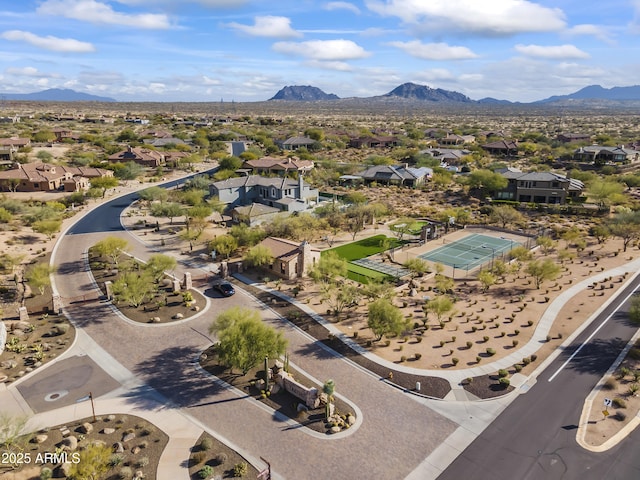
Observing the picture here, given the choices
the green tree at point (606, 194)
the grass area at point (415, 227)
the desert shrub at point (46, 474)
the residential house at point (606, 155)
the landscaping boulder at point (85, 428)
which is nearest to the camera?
the desert shrub at point (46, 474)

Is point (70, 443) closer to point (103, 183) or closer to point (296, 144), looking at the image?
point (103, 183)

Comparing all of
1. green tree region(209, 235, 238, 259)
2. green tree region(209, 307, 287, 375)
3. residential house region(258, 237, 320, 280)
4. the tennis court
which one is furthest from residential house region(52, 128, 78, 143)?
green tree region(209, 307, 287, 375)

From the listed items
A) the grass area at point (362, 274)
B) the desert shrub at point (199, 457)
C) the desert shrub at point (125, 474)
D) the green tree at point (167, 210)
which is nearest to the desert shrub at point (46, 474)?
the desert shrub at point (125, 474)

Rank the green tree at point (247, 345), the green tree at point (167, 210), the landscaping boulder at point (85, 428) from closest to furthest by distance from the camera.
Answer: the landscaping boulder at point (85, 428) < the green tree at point (247, 345) < the green tree at point (167, 210)

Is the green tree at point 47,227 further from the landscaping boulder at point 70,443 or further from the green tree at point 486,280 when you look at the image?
the green tree at point 486,280

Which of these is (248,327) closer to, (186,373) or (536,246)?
(186,373)

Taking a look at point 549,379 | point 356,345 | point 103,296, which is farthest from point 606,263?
point 103,296

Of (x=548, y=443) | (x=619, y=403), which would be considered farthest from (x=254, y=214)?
(x=619, y=403)
